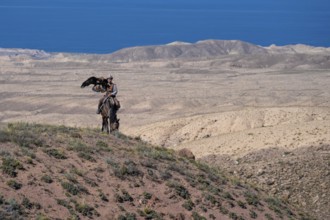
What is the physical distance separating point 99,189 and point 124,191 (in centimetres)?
50

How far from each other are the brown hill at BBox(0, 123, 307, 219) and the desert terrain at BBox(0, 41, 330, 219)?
132 inches

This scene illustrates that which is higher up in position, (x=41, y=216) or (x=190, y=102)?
(x=41, y=216)

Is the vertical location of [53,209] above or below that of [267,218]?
above

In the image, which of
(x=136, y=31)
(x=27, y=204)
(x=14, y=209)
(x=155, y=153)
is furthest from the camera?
(x=136, y=31)

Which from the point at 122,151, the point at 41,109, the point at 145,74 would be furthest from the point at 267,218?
the point at 145,74

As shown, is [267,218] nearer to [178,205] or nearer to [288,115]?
[178,205]

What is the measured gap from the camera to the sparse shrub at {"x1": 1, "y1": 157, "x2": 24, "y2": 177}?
11812mm

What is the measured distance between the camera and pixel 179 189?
13.8 m

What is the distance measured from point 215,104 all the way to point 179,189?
3593 cm

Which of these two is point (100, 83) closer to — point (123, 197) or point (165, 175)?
point (165, 175)

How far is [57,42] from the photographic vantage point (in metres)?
144

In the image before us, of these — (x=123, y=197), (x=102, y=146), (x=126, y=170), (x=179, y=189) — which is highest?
(x=102, y=146)

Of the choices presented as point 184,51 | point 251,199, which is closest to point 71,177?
point 251,199

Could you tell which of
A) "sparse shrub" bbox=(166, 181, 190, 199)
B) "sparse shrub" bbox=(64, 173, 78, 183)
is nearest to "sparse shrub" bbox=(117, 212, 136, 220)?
"sparse shrub" bbox=(64, 173, 78, 183)
